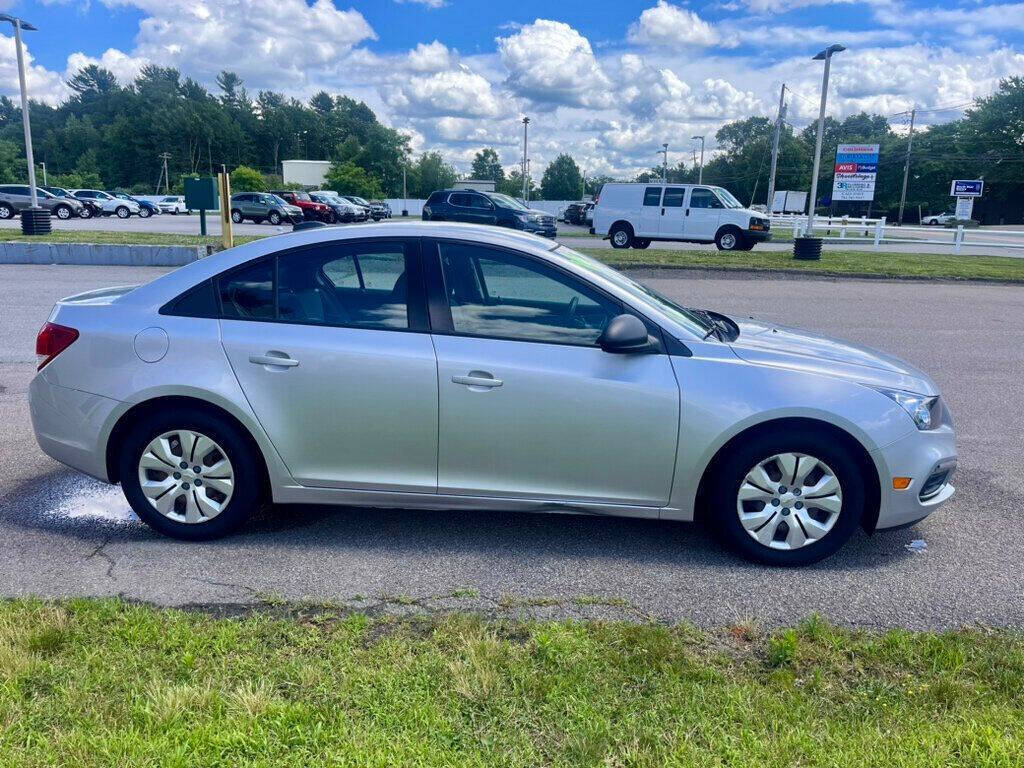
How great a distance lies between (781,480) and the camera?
12.4 ft

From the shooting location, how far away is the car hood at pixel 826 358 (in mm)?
3859

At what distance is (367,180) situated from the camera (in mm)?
89375

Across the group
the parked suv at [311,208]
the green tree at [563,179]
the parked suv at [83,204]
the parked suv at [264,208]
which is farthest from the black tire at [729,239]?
the green tree at [563,179]

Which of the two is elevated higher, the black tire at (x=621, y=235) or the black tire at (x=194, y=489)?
the black tire at (x=621, y=235)

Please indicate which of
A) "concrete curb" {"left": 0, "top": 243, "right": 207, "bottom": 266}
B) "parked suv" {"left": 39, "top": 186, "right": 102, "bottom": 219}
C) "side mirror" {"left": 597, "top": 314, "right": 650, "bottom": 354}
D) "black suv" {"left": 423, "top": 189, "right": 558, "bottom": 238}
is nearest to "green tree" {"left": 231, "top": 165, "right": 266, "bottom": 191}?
"parked suv" {"left": 39, "top": 186, "right": 102, "bottom": 219}

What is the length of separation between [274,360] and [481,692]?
1.96m

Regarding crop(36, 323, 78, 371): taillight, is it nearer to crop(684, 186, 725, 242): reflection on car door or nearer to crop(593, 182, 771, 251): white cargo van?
crop(593, 182, 771, 251): white cargo van

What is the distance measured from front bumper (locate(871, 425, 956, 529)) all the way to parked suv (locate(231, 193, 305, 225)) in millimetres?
38138

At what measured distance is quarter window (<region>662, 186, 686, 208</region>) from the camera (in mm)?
24594

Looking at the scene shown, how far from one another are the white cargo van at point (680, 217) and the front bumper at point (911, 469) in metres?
21.2

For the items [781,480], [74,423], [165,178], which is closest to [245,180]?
[165,178]

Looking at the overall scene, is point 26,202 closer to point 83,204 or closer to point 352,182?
point 83,204

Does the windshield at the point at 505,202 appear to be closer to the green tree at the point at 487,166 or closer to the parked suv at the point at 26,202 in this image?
the parked suv at the point at 26,202

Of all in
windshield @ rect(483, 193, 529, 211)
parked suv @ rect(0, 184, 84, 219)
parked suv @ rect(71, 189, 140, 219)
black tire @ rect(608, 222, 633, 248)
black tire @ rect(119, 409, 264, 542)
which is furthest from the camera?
parked suv @ rect(71, 189, 140, 219)
